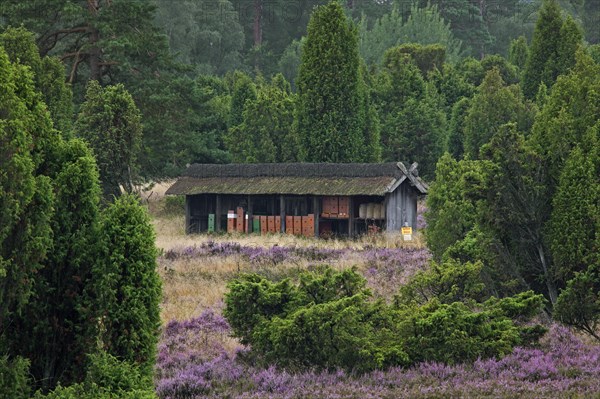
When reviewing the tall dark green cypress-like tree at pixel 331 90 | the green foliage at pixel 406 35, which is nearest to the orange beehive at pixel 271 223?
the tall dark green cypress-like tree at pixel 331 90

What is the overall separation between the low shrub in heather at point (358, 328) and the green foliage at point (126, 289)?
452 centimetres

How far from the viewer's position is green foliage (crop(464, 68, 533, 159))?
44.2m

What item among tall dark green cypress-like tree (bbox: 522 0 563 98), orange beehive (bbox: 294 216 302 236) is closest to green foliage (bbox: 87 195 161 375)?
orange beehive (bbox: 294 216 302 236)

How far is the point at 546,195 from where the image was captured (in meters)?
19.4

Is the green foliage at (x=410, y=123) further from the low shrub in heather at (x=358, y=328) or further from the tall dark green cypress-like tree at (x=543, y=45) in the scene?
the low shrub in heather at (x=358, y=328)

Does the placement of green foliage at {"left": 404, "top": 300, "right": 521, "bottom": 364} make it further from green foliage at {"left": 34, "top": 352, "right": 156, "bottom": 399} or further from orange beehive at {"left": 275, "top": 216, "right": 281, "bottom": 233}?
orange beehive at {"left": 275, "top": 216, "right": 281, "bottom": 233}

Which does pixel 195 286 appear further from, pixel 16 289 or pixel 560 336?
pixel 16 289

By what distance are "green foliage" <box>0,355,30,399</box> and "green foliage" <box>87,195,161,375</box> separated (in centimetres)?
93

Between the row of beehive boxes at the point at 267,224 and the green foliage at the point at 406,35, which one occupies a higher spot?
the green foliage at the point at 406,35

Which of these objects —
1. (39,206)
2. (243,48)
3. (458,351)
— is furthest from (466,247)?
(243,48)

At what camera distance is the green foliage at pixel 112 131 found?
120ft

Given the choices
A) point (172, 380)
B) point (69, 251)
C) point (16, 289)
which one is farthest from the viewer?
point (172, 380)

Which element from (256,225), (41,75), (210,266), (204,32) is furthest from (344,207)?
(204,32)

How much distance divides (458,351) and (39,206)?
7.68 metres
